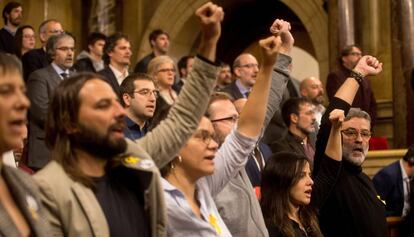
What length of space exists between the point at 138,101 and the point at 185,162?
5.38 feet

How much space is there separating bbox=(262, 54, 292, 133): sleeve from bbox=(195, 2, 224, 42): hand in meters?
0.79

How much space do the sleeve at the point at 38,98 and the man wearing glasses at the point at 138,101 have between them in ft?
3.49

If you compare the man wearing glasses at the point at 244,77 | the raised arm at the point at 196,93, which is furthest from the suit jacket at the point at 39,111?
the raised arm at the point at 196,93

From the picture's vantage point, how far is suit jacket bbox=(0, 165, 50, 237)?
2.09 metres

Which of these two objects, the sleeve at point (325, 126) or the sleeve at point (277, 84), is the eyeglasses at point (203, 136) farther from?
the sleeve at point (325, 126)

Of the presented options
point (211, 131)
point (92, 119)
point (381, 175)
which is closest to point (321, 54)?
point (381, 175)

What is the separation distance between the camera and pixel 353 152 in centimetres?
431

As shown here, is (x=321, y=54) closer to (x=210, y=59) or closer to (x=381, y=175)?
(x=381, y=175)

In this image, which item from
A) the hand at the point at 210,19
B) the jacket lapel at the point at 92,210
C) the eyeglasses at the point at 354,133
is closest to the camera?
the jacket lapel at the point at 92,210

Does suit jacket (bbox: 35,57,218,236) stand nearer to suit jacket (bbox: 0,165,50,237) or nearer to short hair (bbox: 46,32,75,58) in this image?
suit jacket (bbox: 0,165,50,237)

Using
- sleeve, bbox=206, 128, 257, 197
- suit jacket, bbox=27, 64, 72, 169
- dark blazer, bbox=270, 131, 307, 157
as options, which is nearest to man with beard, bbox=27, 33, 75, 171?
suit jacket, bbox=27, 64, 72, 169

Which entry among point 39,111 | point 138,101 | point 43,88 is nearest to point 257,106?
point 138,101

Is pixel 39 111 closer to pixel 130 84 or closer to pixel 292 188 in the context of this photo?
pixel 130 84

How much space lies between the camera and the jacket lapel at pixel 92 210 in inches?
90.2
